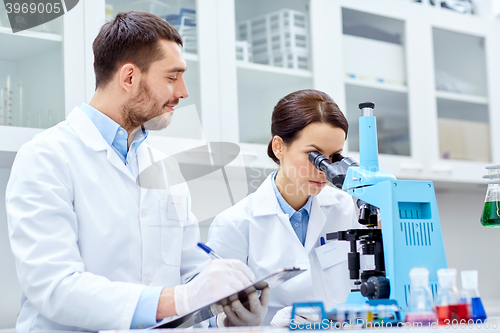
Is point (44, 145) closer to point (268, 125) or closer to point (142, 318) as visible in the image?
point (142, 318)

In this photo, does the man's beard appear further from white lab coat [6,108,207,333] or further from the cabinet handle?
the cabinet handle

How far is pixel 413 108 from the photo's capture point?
7.98 feet

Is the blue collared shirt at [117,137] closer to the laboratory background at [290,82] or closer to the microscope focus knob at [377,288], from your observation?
the laboratory background at [290,82]

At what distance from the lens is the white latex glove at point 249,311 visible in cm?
104

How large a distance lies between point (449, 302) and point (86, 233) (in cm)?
78

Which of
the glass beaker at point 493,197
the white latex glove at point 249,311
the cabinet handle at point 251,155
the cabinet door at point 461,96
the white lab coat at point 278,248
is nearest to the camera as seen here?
the white latex glove at point 249,311

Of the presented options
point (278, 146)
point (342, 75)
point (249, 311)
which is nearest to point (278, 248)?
point (278, 146)

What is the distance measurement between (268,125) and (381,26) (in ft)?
2.67

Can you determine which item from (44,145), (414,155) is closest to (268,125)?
(414,155)

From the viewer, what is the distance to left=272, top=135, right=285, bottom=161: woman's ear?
167cm

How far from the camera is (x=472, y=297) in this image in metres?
0.83

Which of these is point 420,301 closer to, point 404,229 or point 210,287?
point 404,229

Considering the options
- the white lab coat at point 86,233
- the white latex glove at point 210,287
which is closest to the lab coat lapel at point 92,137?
the white lab coat at point 86,233

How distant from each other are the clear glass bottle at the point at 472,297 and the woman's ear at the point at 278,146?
90 centimetres
